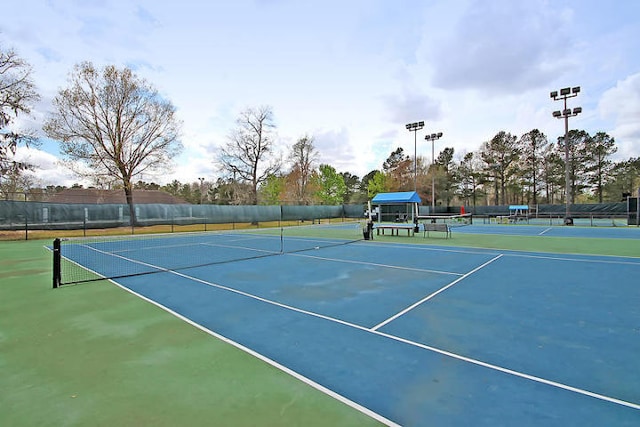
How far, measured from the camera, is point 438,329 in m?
4.20

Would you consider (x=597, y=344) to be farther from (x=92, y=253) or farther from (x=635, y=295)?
(x=92, y=253)

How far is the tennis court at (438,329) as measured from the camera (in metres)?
2.60

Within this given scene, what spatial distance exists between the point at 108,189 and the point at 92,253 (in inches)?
622

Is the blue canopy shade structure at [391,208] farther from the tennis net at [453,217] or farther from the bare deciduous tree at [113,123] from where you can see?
the bare deciduous tree at [113,123]

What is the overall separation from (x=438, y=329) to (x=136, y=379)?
11.7 feet

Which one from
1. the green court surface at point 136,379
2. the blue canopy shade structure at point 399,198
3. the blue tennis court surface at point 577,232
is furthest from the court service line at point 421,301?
the blue canopy shade structure at point 399,198

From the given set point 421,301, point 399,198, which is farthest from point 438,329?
point 399,198

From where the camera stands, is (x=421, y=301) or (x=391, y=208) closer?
(x=421, y=301)

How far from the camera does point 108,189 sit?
82.4ft

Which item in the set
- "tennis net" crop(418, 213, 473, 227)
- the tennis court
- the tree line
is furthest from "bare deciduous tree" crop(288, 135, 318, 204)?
the tennis court

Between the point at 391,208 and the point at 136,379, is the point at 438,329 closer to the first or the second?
the point at 136,379

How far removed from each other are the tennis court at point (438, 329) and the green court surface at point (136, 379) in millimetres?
270

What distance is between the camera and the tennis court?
2.60m

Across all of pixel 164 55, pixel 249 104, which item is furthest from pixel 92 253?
pixel 249 104
